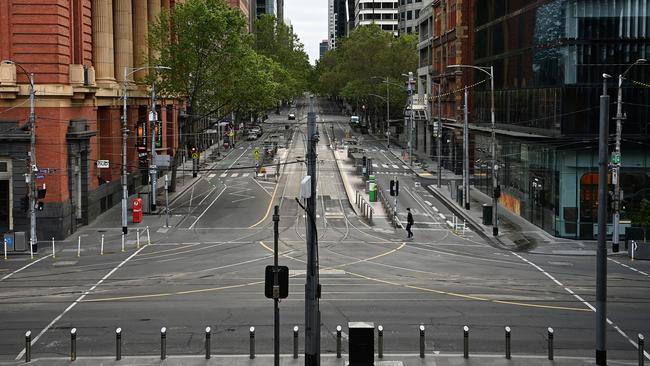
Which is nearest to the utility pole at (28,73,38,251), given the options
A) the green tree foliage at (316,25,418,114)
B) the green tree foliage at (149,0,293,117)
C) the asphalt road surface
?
the asphalt road surface

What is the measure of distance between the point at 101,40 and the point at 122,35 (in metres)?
8.32

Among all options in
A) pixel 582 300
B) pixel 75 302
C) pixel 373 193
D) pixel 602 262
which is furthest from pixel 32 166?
pixel 602 262

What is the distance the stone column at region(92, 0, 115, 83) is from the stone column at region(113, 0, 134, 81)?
709 centimetres

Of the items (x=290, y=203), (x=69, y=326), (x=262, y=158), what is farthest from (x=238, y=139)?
(x=69, y=326)

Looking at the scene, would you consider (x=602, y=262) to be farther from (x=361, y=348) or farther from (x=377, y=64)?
(x=377, y=64)

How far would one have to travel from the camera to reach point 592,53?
48719mm

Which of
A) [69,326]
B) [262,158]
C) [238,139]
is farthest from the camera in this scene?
[238,139]

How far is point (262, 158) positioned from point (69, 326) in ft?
237

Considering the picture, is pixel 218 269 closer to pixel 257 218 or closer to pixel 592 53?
pixel 257 218

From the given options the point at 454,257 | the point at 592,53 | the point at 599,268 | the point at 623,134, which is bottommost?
the point at 454,257

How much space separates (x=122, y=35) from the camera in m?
68.4

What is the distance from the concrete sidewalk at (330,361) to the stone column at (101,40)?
40.6 meters

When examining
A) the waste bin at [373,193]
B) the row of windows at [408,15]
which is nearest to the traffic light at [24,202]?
the waste bin at [373,193]

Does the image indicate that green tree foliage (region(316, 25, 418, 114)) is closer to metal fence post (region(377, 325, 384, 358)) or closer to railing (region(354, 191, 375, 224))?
railing (region(354, 191, 375, 224))
